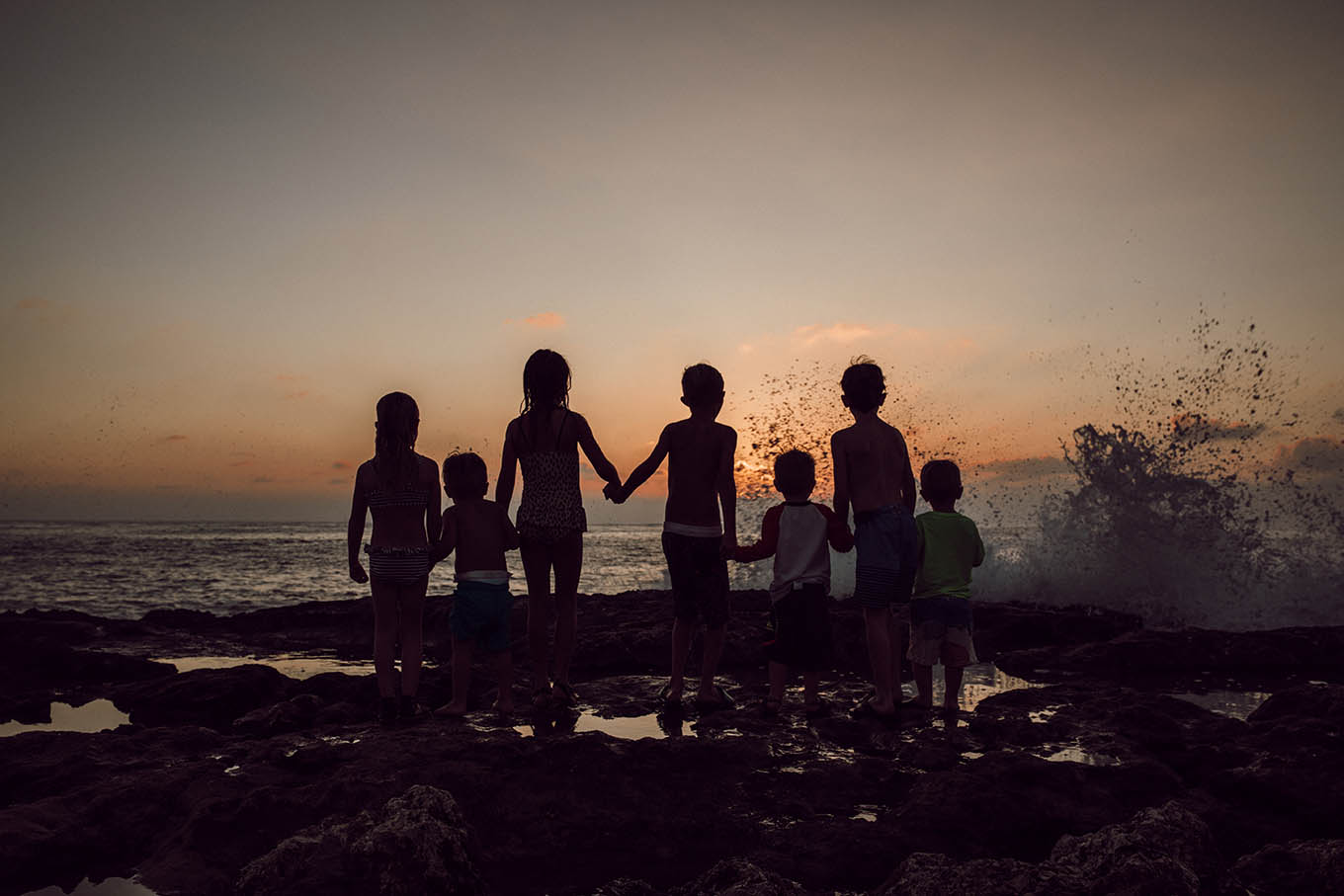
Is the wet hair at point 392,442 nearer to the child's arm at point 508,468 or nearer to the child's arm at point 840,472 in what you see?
the child's arm at point 508,468

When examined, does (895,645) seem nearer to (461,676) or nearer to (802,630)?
(802,630)

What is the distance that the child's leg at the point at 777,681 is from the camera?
4926 millimetres

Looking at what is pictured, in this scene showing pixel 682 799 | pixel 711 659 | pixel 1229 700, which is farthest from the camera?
pixel 1229 700

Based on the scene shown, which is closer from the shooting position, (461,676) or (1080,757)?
(1080,757)

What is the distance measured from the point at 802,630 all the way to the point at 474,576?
2.15 m

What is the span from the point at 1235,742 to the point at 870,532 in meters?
2.28

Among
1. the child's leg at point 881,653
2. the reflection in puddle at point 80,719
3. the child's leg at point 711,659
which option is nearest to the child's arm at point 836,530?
the child's leg at point 881,653

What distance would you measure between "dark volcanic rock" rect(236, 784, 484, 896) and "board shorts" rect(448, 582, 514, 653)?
7.39 ft

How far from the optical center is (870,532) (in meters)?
5.05

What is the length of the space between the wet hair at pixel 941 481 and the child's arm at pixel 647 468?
179cm

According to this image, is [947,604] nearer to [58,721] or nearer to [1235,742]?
[1235,742]

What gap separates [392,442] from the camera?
4953 mm

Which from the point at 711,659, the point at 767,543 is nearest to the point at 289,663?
the point at 711,659

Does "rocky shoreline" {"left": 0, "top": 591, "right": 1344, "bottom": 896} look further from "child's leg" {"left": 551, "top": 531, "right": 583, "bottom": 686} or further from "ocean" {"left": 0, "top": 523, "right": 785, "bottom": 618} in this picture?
"ocean" {"left": 0, "top": 523, "right": 785, "bottom": 618}
